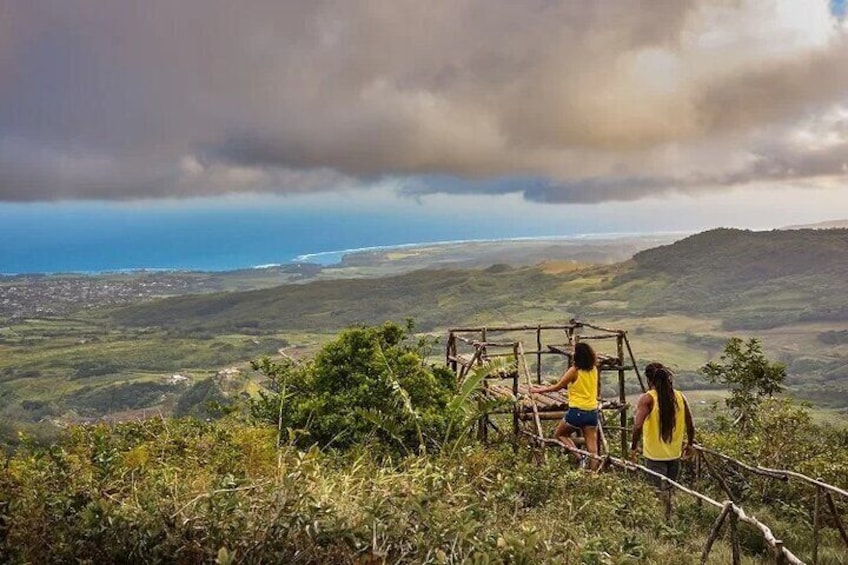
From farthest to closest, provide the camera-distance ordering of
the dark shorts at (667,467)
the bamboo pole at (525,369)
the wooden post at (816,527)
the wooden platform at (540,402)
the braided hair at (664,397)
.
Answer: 1. the wooden platform at (540,402)
2. the bamboo pole at (525,369)
3. the dark shorts at (667,467)
4. the braided hair at (664,397)
5. the wooden post at (816,527)

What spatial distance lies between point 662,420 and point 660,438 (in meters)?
0.22

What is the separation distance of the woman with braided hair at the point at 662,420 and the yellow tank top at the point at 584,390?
6.19 ft

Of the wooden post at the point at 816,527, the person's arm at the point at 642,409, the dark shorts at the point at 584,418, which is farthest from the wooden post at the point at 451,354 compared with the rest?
the wooden post at the point at 816,527

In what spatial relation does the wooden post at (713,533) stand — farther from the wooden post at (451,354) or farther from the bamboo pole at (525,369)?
the wooden post at (451,354)

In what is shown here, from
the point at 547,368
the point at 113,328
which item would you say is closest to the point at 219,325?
the point at 113,328

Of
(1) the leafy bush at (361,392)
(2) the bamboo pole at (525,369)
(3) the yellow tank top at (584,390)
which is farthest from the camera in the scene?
(2) the bamboo pole at (525,369)

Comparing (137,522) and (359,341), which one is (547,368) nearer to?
(359,341)

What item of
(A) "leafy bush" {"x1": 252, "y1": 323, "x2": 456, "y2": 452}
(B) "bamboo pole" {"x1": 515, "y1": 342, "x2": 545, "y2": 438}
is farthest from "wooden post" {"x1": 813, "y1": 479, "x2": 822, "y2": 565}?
(B) "bamboo pole" {"x1": 515, "y1": 342, "x2": 545, "y2": 438}

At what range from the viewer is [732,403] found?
661 inches

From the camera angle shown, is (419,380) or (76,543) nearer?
(76,543)

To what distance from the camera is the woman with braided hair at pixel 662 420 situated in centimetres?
779

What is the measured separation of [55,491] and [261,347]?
145414mm

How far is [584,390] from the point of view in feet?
32.8

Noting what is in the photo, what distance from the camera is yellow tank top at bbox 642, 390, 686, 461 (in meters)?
7.84
